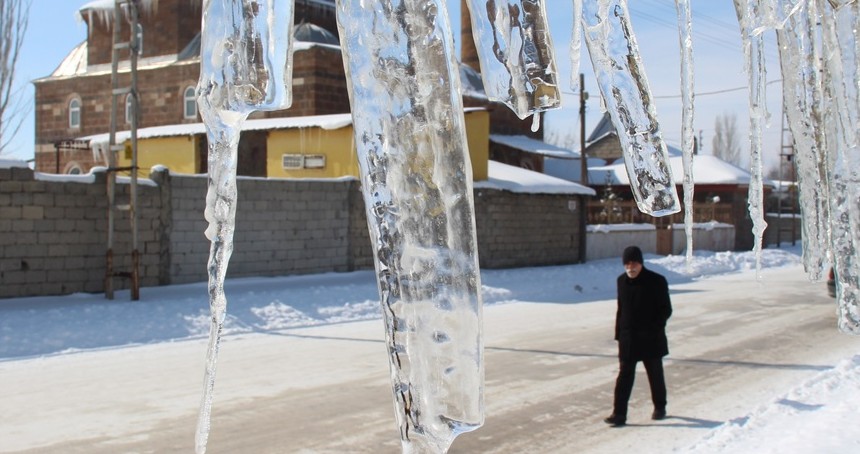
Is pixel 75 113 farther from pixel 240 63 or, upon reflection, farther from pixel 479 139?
pixel 240 63

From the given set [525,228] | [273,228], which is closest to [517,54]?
[273,228]

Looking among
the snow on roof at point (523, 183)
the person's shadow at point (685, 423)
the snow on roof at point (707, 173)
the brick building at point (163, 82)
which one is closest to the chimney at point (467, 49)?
the brick building at point (163, 82)

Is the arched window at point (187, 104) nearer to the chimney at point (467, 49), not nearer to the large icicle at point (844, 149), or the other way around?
the chimney at point (467, 49)

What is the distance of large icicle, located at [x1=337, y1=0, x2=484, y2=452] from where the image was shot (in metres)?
1.38

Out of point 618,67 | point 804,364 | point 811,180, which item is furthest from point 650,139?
point 804,364

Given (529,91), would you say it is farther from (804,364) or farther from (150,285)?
(150,285)

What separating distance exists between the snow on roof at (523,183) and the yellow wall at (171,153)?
334 inches

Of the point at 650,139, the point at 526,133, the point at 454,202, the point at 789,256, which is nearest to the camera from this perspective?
the point at 454,202

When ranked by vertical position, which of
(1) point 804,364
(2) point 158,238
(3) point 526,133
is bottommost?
(1) point 804,364

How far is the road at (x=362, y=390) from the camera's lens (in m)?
6.03

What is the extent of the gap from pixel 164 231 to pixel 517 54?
1384cm

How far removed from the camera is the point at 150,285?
1435cm

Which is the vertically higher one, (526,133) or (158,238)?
(526,133)

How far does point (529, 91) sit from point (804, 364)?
28.4ft
